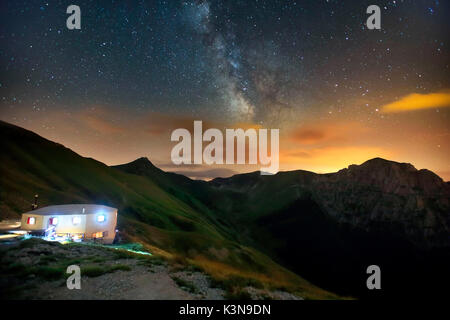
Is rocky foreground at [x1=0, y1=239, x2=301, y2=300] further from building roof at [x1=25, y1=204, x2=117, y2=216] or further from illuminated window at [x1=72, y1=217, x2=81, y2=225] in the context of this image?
building roof at [x1=25, y1=204, x2=117, y2=216]

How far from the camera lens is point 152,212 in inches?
3467

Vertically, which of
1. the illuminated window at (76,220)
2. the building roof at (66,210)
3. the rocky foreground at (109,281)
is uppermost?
the building roof at (66,210)

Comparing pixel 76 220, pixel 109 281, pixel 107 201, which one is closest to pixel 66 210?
pixel 76 220

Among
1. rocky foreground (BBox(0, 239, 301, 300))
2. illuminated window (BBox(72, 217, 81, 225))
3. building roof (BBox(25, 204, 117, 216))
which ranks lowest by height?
rocky foreground (BBox(0, 239, 301, 300))

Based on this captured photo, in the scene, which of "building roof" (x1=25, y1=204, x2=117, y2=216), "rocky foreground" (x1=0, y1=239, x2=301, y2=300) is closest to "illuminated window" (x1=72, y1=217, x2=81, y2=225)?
"building roof" (x1=25, y1=204, x2=117, y2=216)

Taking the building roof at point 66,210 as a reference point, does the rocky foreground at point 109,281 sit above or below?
below

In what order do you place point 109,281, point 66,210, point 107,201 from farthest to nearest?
1. point 107,201
2. point 66,210
3. point 109,281

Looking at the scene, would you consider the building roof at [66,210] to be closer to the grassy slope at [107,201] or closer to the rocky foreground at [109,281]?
the grassy slope at [107,201]

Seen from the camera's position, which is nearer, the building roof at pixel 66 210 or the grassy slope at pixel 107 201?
the building roof at pixel 66 210

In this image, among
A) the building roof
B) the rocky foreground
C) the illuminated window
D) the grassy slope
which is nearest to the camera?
the rocky foreground

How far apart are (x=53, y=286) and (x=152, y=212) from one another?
256 feet

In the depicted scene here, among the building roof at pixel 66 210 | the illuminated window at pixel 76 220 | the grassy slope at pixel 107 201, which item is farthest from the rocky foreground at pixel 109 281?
the building roof at pixel 66 210

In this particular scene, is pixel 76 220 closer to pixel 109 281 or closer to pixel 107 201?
pixel 109 281
